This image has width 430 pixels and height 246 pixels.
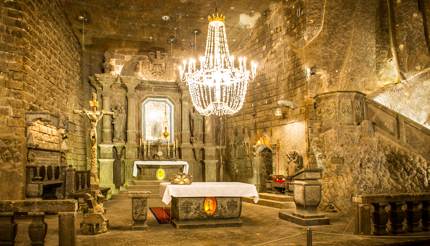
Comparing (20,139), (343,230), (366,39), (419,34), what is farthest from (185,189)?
(419,34)

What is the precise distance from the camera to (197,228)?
6469 millimetres

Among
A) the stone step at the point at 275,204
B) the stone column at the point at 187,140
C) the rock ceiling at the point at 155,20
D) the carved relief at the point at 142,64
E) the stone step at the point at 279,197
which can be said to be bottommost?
the stone step at the point at 275,204

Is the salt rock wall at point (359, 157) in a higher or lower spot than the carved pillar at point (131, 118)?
lower

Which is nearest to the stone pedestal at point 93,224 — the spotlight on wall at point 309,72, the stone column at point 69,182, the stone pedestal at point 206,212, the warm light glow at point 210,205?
the stone pedestal at point 206,212

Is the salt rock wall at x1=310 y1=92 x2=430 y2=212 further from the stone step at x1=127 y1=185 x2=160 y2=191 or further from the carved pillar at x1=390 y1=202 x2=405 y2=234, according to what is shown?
the stone step at x1=127 y1=185 x2=160 y2=191

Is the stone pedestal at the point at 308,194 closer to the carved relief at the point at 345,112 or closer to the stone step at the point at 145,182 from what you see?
the carved relief at the point at 345,112

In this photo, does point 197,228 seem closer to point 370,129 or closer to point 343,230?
point 343,230

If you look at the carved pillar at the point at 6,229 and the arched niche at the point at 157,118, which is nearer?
the carved pillar at the point at 6,229

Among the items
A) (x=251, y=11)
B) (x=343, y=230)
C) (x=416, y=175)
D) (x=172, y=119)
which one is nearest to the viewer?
(x=343, y=230)

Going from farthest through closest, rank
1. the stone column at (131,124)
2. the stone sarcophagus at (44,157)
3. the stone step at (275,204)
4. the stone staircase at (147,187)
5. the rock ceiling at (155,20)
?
the stone column at (131,124) < the stone staircase at (147,187) < the rock ceiling at (155,20) < the stone step at (275,204) < the stone sarcophagus at (44,157)

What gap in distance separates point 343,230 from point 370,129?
11.1 ft

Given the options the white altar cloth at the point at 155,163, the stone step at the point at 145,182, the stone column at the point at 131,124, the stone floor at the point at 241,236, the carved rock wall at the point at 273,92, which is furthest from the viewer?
the stone column at the point at 131,124

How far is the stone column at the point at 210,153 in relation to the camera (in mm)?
14242

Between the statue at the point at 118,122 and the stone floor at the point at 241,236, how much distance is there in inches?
246
